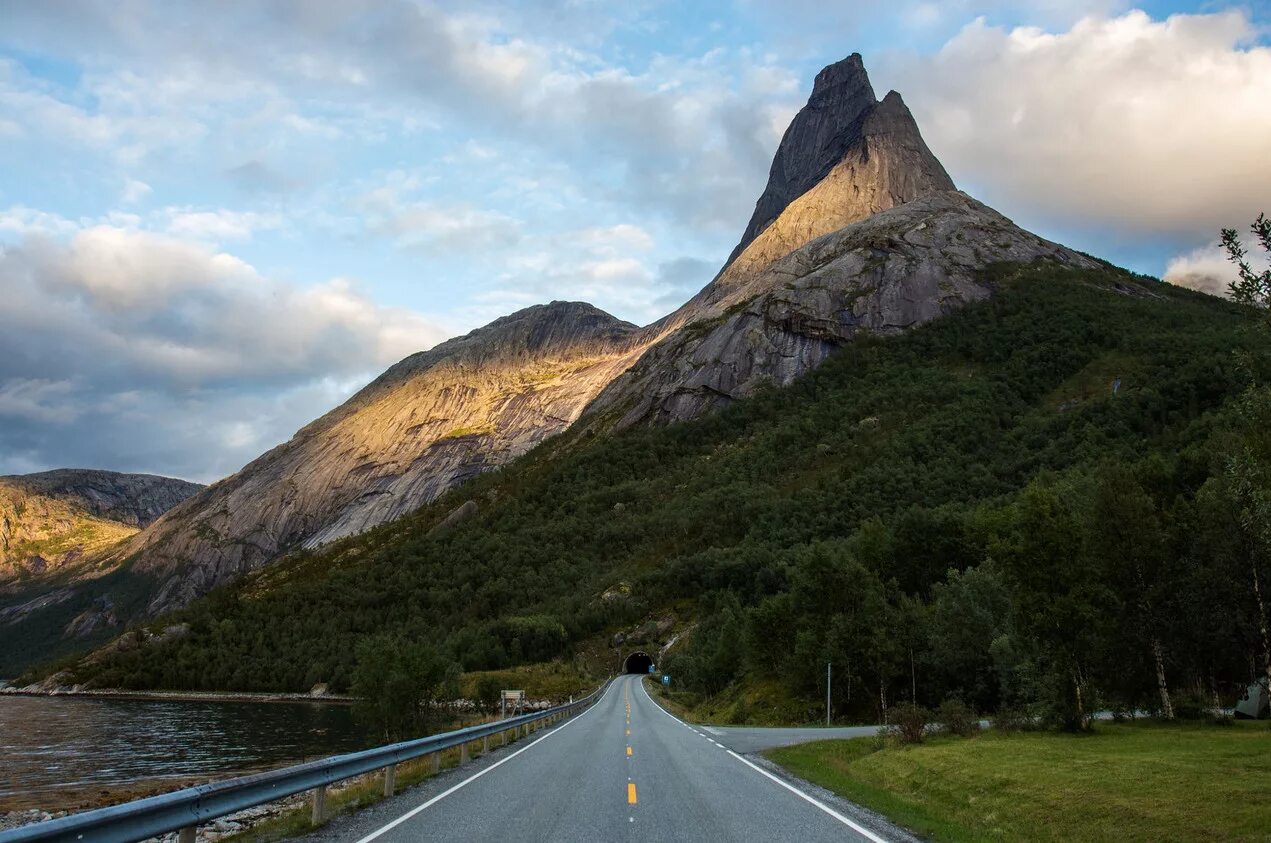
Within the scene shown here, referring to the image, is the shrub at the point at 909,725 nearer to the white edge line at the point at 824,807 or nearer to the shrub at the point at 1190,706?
the white edge line at the point at 824,807

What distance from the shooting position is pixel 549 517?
184750 millimetres

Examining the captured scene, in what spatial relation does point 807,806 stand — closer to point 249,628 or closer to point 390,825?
point 390,825

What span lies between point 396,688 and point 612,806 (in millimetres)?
58214

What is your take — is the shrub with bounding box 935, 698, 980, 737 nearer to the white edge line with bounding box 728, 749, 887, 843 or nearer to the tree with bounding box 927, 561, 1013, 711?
the white edge line with bounding box 728, 749, 887, 843

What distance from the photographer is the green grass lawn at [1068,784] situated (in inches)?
452

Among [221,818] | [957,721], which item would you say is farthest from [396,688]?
[957,721]

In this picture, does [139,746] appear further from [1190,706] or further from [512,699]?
[1190,706]

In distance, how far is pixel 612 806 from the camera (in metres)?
13.2

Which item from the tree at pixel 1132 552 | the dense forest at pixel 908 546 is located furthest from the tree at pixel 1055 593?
the tree at pixel 1132 552

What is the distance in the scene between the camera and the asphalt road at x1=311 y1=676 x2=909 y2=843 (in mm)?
10969

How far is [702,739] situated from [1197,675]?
90.1ft

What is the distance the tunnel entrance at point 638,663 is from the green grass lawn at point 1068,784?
11635cm

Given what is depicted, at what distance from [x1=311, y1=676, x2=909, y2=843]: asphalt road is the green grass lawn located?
1.54 metres

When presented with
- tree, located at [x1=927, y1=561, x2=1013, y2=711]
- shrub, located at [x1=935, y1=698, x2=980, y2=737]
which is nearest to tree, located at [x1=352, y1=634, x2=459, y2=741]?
tree, located at [x1=927, y1=561, x2=1013, y2=711]
